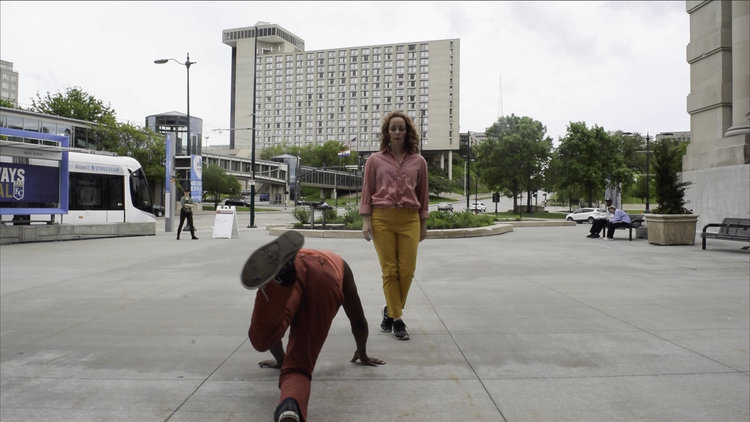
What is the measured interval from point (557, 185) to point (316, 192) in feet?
248

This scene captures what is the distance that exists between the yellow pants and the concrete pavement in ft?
1.81

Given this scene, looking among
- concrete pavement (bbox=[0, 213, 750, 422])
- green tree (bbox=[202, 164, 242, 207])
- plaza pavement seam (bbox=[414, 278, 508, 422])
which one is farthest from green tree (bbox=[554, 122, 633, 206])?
plaza pavement seam (bbox=[414, 278, 508, 422])

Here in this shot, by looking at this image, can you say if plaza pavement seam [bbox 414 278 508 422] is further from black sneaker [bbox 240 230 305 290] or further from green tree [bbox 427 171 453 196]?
green tree [bbox 427 171 453 196]

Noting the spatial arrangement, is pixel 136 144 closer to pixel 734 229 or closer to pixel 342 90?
pixel 734 229

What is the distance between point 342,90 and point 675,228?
133138mm

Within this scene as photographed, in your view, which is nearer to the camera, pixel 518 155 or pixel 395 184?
pixel 395 184

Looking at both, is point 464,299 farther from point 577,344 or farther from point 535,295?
point 577,344

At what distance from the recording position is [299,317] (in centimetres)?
247

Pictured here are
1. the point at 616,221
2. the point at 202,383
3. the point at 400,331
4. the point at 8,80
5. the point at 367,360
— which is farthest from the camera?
the point at 8,80

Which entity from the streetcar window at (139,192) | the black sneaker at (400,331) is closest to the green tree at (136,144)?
the streetcar window at (139,192)

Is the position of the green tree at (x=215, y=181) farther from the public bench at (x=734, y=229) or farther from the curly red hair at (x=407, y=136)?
the curly red hair at (x=407, y=136)

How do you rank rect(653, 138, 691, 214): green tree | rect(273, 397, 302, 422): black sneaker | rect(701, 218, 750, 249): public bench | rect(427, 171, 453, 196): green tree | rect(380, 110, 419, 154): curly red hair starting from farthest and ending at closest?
rect(427, 171, 453, 196): green tree → rect(653, 138, 691, 214): green tree → rect(701, 218, 750, 249): public bench → rect(380, 110, 419, 154): curly red hair → rect(273, 397, 302, 422): black sneaker

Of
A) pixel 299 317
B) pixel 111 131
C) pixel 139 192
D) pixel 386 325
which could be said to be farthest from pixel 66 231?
pixel 111 131

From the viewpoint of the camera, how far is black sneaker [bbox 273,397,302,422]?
2.29 metres
